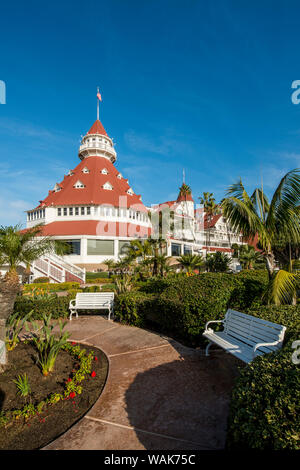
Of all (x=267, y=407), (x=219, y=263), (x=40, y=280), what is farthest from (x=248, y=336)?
(x=219, y=263)

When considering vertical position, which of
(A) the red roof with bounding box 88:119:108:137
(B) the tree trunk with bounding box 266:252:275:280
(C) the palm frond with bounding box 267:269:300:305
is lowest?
(C) the palm frond with bounding box 267:269:300:305

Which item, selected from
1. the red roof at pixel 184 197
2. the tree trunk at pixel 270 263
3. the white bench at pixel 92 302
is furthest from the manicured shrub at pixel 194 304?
the red roof at pixel 184 197

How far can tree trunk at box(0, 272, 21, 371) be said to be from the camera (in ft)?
14.6

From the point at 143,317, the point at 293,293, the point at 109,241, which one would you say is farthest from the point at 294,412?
the point at 109,241

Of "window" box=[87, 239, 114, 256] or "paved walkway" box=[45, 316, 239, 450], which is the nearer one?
"paved walkway" box=[45, 316, 239, 450]

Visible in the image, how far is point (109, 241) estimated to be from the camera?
107 feet

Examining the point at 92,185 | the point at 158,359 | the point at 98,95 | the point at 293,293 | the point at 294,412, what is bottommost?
the point at 158,359

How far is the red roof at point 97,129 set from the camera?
45.4 m

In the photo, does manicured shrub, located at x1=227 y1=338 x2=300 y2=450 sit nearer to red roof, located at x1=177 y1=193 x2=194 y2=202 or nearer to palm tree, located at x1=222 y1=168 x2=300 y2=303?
palm tree, located at x1=222 y1=168 x2=300 y2=303

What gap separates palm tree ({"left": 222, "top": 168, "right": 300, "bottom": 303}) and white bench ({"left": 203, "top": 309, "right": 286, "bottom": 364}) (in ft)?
4.80

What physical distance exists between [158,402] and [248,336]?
6.81 feet

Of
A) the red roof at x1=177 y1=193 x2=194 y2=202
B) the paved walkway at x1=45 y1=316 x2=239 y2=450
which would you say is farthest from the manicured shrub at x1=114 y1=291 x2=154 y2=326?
the red roof at x1=177 y1=193 x2=194 y2=202
